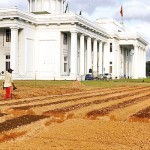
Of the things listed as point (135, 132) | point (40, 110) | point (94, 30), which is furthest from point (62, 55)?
point (135, 132)

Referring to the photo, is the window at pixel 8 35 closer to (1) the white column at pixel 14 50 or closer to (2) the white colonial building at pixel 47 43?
(2) the white colonial building at pixel 47 43

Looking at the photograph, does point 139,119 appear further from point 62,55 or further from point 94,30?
point 94,30

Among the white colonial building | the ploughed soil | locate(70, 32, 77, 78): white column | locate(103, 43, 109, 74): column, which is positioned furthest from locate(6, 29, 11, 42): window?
the ploughed soil

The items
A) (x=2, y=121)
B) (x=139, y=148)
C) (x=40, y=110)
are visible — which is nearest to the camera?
(x=139, y=148)

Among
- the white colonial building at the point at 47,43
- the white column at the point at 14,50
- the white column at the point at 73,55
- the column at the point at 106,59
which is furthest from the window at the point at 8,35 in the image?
the column at the point at 106,59

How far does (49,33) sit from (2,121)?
65.9m

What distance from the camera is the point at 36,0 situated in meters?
93.4

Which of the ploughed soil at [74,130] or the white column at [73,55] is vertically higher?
the white column at [73,55]

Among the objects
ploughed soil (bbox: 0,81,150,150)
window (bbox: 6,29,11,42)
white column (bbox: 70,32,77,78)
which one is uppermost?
window (bbox: 6,29,11,42)

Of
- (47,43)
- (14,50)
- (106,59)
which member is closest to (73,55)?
(47,43)

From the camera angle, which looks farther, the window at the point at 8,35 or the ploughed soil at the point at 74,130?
the window at the point at 8,35

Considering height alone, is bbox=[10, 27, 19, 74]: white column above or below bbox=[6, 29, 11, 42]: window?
below

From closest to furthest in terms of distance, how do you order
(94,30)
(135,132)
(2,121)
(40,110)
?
(135,132), (2,121), (40,110), (94,30)

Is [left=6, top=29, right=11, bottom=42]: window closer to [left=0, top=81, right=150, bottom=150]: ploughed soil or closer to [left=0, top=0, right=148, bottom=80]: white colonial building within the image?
[left=0, top=0, right=148, bottom=80]: white colonial building
